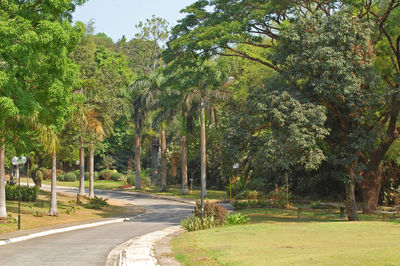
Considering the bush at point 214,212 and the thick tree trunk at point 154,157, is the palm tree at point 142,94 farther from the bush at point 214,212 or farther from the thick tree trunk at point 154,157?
the bush at point 214,212

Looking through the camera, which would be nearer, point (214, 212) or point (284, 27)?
point (214, 212)

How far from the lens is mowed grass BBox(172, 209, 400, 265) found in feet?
40.6

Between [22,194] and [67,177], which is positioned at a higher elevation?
[67,177]

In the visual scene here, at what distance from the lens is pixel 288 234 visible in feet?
65.0

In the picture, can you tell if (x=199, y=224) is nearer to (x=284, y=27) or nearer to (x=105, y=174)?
(x=284, y=27)

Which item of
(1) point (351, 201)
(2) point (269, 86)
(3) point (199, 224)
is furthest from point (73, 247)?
(1) point (351, 201)

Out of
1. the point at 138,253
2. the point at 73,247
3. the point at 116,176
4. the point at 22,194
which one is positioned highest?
the point at 116,176

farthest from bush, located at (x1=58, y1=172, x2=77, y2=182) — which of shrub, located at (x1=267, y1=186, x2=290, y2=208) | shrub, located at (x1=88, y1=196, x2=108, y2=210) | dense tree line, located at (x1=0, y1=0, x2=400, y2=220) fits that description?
shrub, located at (x1=267, y1=186, x2=290, y2=208)

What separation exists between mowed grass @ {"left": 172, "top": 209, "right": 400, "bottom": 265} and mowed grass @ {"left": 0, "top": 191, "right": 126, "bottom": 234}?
1016 cm

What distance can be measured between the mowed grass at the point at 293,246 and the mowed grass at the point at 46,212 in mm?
10160

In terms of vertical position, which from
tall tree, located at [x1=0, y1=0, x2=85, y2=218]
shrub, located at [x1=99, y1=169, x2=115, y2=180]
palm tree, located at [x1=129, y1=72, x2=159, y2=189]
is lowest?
shrub, located at [x1=99, y1=169, x2=115, y2=180]

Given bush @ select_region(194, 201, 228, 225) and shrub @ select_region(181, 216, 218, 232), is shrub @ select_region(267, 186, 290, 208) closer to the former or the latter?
bush @ select_region(194, 201, 228, 225)

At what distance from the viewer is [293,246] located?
15.6 m

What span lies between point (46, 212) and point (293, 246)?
21181 mm
